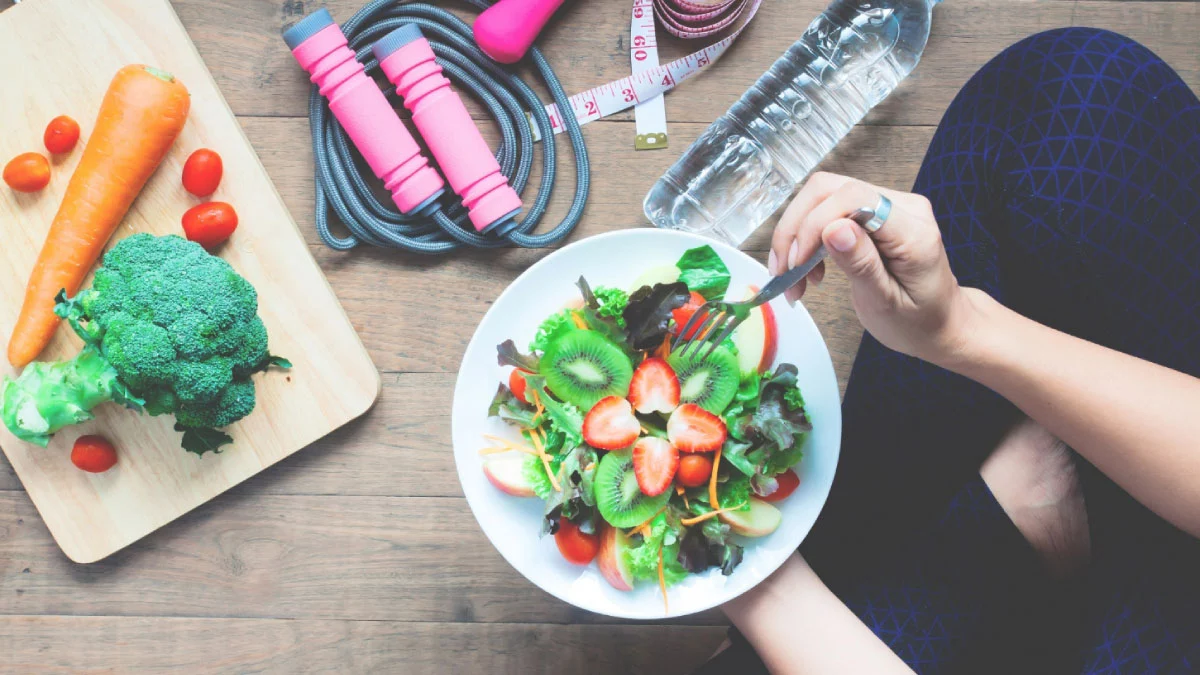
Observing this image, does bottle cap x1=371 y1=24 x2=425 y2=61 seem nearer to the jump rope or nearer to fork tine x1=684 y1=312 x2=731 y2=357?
the jump rope

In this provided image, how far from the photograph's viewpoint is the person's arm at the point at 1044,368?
0.86 meters

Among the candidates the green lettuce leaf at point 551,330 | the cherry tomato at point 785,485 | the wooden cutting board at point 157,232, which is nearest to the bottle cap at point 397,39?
the wooden cutting board at point 157,232

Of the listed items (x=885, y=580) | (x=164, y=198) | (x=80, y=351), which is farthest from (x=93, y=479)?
(x=885, y=580)

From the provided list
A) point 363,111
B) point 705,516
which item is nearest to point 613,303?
point 705,516

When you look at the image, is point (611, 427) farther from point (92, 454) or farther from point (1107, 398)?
point (92, 454)

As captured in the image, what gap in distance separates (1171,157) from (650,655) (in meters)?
1.09

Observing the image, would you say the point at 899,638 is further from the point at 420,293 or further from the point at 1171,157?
the point at 420,293

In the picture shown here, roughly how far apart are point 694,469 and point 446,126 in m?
0.66

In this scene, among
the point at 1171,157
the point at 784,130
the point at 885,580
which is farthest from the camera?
the point at 784,130

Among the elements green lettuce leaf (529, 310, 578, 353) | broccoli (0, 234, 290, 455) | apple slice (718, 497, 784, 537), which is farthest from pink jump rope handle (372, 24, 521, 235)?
apple slice (718, 497, 784, 537)

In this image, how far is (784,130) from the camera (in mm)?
1469

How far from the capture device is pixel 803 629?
1122mm

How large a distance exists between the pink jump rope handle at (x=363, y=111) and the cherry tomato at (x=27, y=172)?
43cm

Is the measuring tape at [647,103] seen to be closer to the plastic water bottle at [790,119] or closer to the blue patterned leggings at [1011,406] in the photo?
the plastic water bottle at [790,119]
